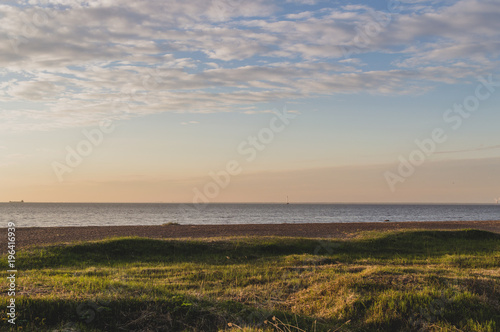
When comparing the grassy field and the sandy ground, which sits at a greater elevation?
the grassy field

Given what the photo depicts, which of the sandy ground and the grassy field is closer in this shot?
the grassy field

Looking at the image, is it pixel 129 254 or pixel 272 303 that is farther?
pixel 129 254

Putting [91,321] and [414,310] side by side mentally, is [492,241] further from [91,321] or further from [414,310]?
[91,321]

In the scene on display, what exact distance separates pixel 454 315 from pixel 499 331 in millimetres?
1041

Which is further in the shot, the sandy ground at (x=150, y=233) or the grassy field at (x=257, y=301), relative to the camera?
the sandy ground at (x=150, y=233)

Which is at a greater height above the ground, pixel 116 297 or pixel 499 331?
pixel 116 297

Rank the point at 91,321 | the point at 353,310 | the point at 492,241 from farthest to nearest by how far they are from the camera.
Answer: the point at 492,241, the point at 353,310, the point at 91,321

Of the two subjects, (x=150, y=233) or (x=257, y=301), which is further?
(x=150, y=233)

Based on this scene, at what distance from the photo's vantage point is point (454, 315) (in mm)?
9883

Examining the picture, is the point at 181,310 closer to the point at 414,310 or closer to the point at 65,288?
the point at 65,288

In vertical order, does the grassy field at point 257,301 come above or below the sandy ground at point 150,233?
above

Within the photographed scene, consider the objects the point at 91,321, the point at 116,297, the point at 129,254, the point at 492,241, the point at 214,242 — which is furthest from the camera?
the point at 492,241

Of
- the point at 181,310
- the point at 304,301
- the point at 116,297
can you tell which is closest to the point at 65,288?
the point at 116,297

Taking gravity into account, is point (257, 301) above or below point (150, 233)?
above
